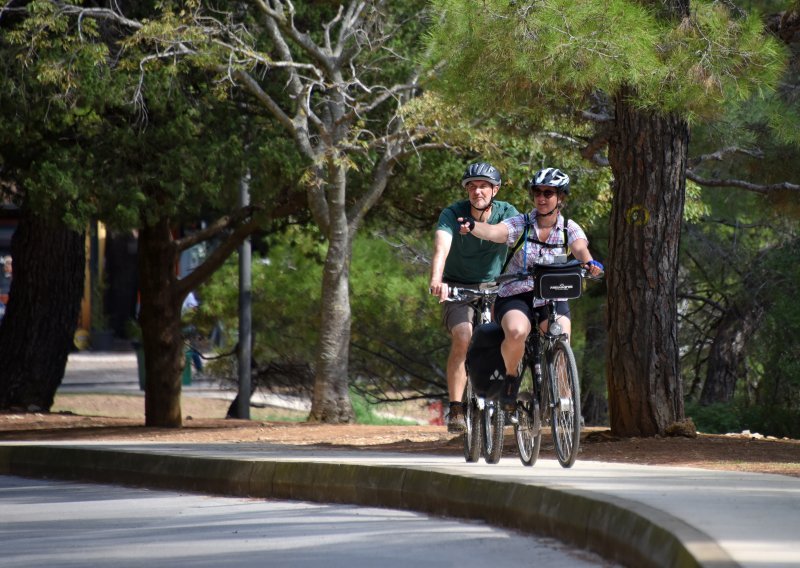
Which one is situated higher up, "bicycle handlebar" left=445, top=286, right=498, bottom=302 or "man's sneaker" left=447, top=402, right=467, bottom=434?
"bicycle handlebar" left=445, top=286, right=498, bottom=302

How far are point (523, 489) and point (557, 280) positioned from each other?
4.48 feet

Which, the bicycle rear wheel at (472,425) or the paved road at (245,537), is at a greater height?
the bicycle rear wheel at (472,425)

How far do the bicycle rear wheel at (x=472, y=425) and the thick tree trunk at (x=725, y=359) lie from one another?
12.9 meters

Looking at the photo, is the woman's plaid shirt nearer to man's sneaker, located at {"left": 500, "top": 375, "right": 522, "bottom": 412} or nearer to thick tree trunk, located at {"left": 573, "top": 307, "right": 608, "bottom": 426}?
man's sneaker, located at {"left": 500, "top": 375, "right": 522, "bottom": 412}

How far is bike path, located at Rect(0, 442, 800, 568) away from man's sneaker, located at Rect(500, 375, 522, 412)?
38cm

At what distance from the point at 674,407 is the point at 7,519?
5.69 m

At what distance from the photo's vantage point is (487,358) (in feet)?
30.6

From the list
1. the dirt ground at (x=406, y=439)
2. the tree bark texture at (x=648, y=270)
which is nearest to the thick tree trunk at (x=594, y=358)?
the dirt ground at (x=406, y=439)

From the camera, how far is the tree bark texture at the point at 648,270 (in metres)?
12.5

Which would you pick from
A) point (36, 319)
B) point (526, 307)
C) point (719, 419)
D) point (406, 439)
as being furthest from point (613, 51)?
point (36, 319)

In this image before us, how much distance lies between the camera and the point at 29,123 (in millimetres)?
16531

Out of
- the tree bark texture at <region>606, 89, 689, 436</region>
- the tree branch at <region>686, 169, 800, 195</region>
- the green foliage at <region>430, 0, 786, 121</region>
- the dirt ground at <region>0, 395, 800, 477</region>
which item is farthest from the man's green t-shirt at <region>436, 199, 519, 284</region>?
the tree branch at <region>686, 169, 800, 195</region>

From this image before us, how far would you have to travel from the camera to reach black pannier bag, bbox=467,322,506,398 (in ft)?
30.5

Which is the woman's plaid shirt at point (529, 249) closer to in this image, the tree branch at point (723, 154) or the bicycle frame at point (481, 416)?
→ the bicycle frame at point (481, 416)
